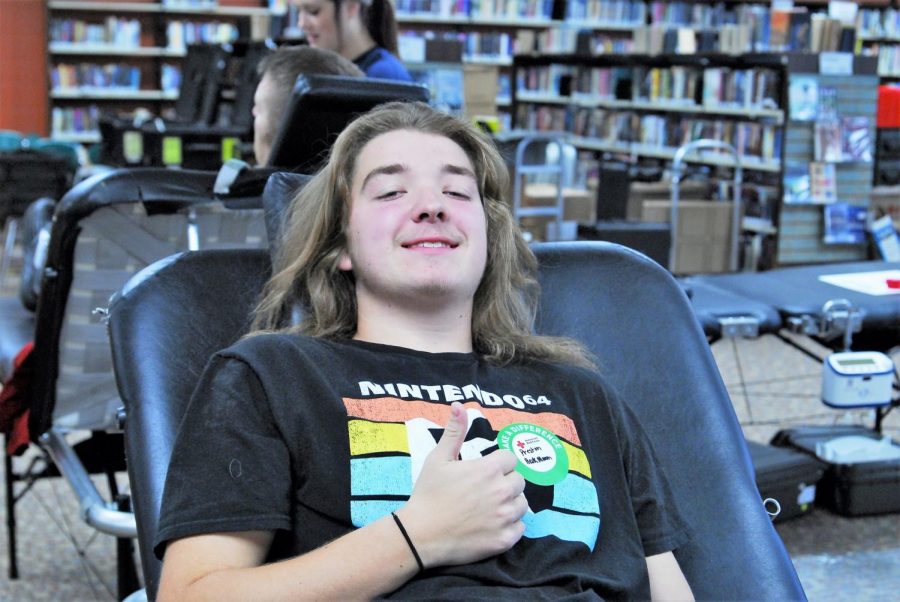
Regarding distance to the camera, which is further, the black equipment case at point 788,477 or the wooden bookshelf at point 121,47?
the wooden bookshelf at point 121,47

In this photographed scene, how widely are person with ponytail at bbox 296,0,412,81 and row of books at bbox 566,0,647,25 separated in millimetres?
6691

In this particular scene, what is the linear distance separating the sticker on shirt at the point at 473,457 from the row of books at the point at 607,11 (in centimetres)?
860

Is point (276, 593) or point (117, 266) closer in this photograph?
point (276, 593)

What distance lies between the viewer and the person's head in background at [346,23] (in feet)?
9.43

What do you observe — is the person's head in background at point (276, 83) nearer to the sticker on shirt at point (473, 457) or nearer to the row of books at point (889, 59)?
the sticker on shirt at point (473, 457)

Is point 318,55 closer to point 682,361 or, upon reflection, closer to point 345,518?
point 682,361

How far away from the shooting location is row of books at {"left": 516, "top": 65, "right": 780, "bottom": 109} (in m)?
6.39

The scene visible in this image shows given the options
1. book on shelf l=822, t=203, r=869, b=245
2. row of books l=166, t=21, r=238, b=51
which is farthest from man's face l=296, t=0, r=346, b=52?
row of books l=166, t=21, r=238, b=51

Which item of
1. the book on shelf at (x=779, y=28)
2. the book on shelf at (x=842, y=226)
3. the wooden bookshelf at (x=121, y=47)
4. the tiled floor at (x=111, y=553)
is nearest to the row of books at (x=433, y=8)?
the wooden bookshelf at (x=121, y=47)

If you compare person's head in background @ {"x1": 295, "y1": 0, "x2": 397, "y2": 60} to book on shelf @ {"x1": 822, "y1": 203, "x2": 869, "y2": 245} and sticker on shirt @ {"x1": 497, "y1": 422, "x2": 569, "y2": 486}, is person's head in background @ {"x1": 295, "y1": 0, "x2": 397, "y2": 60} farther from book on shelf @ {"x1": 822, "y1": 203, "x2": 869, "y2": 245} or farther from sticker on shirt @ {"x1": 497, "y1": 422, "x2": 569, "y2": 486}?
book on shelf @ {"x1": 822, "y1": 203, "x2": 869, "y2": 245}

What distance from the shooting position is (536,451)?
118 cm

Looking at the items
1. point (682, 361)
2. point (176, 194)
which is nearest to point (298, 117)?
point (176, 194)

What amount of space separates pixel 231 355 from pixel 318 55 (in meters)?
1.21

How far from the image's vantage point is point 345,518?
3.66 feet
